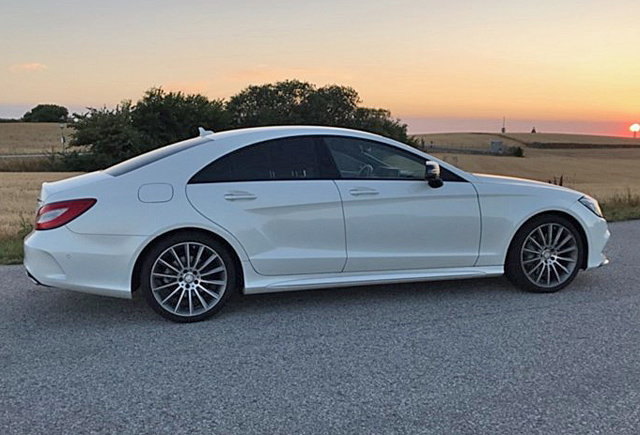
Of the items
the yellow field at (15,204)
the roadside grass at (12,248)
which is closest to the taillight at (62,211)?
the roadside grass at (12,248)

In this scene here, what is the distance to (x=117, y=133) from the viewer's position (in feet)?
146

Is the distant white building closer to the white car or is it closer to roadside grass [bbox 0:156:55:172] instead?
roadside grass [bbox 0:156:55:172]

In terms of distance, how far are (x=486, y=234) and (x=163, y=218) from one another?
282 cm

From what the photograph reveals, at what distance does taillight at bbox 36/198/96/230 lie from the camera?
14.8 ft

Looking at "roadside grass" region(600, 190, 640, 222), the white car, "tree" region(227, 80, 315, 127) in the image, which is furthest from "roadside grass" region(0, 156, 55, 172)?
the white car

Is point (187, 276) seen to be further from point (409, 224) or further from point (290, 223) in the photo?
point (409, 224)

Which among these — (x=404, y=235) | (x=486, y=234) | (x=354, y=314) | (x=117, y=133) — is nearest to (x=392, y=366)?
Answer: (x=354, y=314)

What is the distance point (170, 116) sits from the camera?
49.7 meters

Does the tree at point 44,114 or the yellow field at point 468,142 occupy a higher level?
the tree at point 44,114

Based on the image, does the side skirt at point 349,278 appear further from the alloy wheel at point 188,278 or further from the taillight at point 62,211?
the taillight at point 62,211

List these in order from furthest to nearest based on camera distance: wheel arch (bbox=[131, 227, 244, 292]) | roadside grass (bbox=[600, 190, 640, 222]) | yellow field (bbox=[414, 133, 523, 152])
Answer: yellow field (bbox=[414, 133, 523, 152]) < roadside grass (bbox=[600, 190, 640, 222]) < wheel arch (bbox=[131, 227, 244, 292])

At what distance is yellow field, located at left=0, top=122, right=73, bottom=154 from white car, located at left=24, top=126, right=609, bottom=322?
206ft

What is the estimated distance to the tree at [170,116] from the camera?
160 ft

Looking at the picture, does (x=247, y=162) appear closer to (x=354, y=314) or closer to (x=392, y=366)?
(x=354, y=314)
